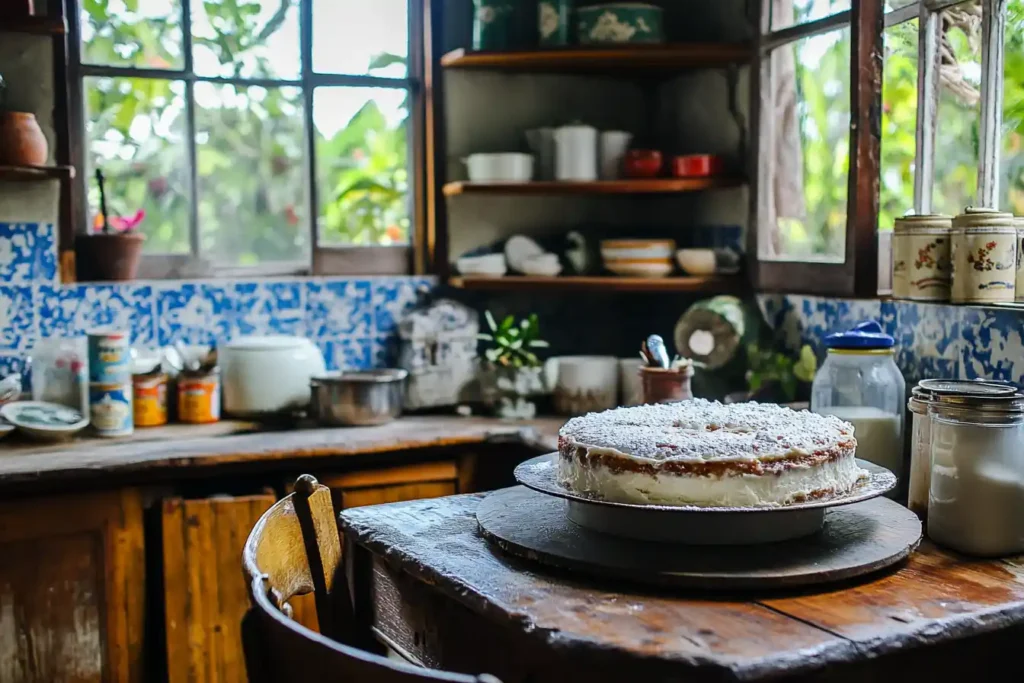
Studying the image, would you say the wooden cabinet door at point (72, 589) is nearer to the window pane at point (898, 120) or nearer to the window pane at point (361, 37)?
the window pane at point (361, 37)

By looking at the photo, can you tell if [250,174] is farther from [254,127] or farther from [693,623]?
[693,623]

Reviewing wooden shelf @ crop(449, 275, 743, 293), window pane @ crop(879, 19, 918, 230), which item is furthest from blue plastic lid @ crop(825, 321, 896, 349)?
wooden shelf @ crop(449, 275, 743, 293)

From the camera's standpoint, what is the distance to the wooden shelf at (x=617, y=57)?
2750mm

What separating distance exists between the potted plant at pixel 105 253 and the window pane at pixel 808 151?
1.65 metres

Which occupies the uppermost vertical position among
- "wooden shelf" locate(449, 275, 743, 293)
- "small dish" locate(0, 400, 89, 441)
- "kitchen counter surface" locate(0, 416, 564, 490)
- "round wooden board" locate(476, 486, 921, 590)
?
"wooden shelf" locate(449, 275, 743, 293)

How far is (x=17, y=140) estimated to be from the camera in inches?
97.4

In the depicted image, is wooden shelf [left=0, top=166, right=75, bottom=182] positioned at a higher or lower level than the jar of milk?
higher

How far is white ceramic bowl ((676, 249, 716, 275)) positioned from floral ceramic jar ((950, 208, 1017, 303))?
0.98 m

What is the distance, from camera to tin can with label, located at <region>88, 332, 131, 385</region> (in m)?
2.48

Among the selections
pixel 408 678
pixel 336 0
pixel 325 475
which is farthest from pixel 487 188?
pixel 408 678

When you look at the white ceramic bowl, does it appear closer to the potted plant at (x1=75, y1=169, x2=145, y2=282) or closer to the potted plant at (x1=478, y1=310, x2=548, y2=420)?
the potted plant at (x1=478, y1=310, x2=548, y2=420)

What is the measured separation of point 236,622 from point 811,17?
1.97 m

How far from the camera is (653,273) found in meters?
2.82

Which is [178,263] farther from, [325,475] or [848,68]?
[848,68]
